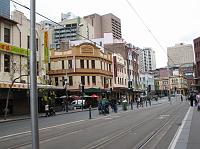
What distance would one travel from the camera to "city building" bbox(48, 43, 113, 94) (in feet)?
231

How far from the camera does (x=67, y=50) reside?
72.2m

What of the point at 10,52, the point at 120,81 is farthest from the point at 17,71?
the point at 120,81

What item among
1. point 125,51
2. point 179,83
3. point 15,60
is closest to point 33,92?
point 15,60

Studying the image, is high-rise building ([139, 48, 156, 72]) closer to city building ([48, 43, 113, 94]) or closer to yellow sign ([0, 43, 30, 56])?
city building ([48, 43, 113, 94])

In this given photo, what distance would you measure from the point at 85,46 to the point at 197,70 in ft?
216

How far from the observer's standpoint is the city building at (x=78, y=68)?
7044 cm

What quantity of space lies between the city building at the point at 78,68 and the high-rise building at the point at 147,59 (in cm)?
5313

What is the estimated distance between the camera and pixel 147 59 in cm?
13775

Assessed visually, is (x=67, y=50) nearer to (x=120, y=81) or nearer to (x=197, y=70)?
(x=120, y=81)

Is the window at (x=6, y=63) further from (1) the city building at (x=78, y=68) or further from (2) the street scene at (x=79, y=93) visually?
(1) the city building at (x=78, y=68)

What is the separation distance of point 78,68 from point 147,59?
70638 mm

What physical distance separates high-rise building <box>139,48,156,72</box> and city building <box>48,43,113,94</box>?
5313cm

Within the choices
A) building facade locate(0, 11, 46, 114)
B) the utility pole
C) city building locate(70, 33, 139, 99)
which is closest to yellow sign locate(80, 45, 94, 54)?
city building locate(70, 33, 139, 99)

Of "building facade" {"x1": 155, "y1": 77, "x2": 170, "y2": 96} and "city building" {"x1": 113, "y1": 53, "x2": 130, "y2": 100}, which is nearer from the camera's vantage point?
"city building" {"x1": 113, "y1": 53, "x2": 130, "y2": 100}
